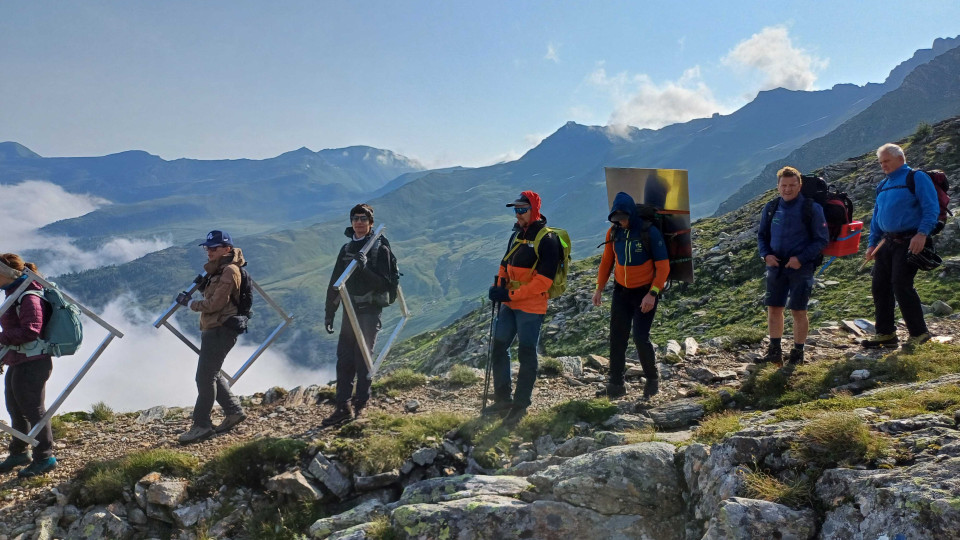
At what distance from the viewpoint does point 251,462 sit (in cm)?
723

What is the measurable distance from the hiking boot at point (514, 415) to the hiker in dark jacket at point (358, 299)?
274 cm

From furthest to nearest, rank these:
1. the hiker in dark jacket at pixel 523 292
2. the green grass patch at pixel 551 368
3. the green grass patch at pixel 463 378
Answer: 1. the green grass patch at pixel 463 378
2. the green grass patch at pixel 551 368
3. the hiker in dark jacket at pixel 523 292

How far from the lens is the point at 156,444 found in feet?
28.0

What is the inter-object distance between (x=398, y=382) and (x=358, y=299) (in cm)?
275

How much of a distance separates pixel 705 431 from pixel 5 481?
9398mm

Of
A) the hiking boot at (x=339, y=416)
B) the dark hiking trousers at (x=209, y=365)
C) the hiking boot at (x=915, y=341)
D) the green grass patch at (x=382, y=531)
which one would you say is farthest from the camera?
the hiking boot at (x=339, y=416)

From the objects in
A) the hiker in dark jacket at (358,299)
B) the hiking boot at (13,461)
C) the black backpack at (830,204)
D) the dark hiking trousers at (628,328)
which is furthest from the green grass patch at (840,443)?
the hiking boot at (13,461)

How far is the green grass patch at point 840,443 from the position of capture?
386 centimetres

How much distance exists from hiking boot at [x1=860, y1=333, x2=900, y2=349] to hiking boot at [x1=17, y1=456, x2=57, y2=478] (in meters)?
13.2

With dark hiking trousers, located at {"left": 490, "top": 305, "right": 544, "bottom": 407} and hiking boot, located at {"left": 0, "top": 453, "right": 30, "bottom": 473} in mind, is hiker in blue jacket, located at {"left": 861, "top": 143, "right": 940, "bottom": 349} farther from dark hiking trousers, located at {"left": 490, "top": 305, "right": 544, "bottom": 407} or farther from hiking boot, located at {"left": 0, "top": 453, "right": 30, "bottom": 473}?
hiking boot, located at {"left": 0, "top": 453, "right": 30, "bottom": 473}

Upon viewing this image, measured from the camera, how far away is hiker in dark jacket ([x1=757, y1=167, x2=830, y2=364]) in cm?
770

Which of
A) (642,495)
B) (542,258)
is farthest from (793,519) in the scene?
(542,258)

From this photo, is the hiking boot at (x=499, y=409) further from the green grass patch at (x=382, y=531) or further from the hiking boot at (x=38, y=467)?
the hiking boot at (x=38, y=467)

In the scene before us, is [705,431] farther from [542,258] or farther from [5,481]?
[5,481]
